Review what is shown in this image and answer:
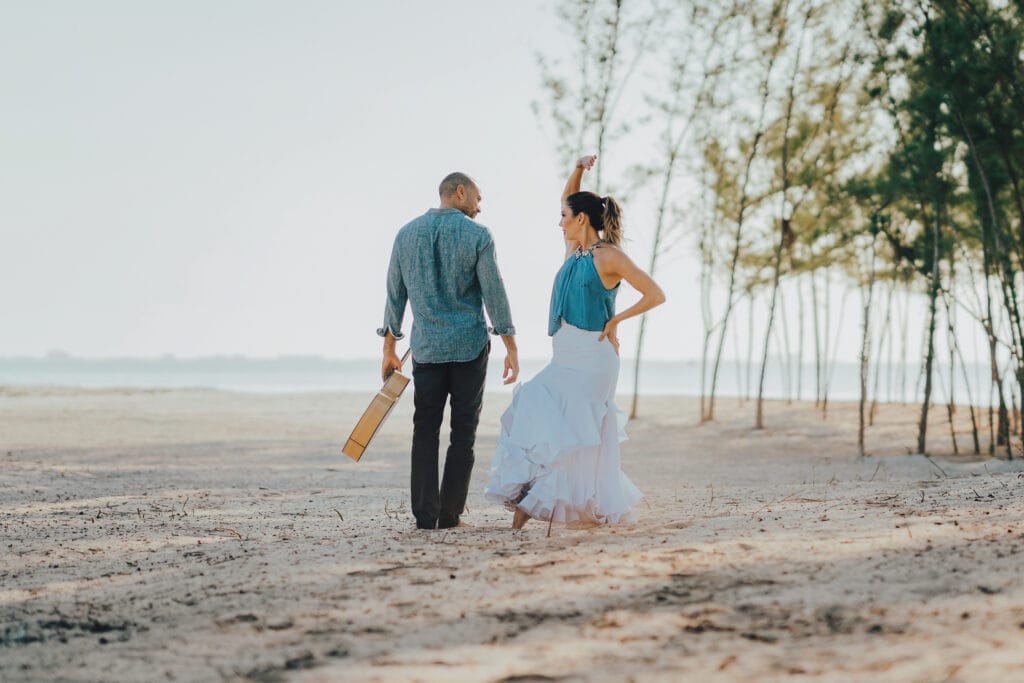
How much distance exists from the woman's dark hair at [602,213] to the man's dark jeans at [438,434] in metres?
0.95

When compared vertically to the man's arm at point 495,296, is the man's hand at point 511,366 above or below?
below

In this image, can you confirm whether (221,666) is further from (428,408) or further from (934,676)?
(428,408)

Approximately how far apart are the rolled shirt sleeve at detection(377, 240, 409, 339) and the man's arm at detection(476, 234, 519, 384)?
500mm

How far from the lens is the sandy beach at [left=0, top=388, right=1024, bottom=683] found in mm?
3238

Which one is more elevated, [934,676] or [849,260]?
[849,260]

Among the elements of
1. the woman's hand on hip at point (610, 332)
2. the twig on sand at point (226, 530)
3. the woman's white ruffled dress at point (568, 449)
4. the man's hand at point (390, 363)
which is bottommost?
the twig on sand at point (226, 530)

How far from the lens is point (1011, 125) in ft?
40.9

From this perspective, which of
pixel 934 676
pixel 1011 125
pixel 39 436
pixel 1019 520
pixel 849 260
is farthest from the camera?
pixel 849 260

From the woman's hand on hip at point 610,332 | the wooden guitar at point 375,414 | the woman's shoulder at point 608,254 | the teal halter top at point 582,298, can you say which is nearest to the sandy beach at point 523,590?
the wooden guitar at point 375,414

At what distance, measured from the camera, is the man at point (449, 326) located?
5.69m

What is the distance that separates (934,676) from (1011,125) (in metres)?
11.4

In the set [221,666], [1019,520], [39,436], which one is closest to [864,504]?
[1019,520]

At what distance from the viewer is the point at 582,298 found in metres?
5.61

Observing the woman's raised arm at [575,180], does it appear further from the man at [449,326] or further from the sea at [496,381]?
the sea at [496,381]
